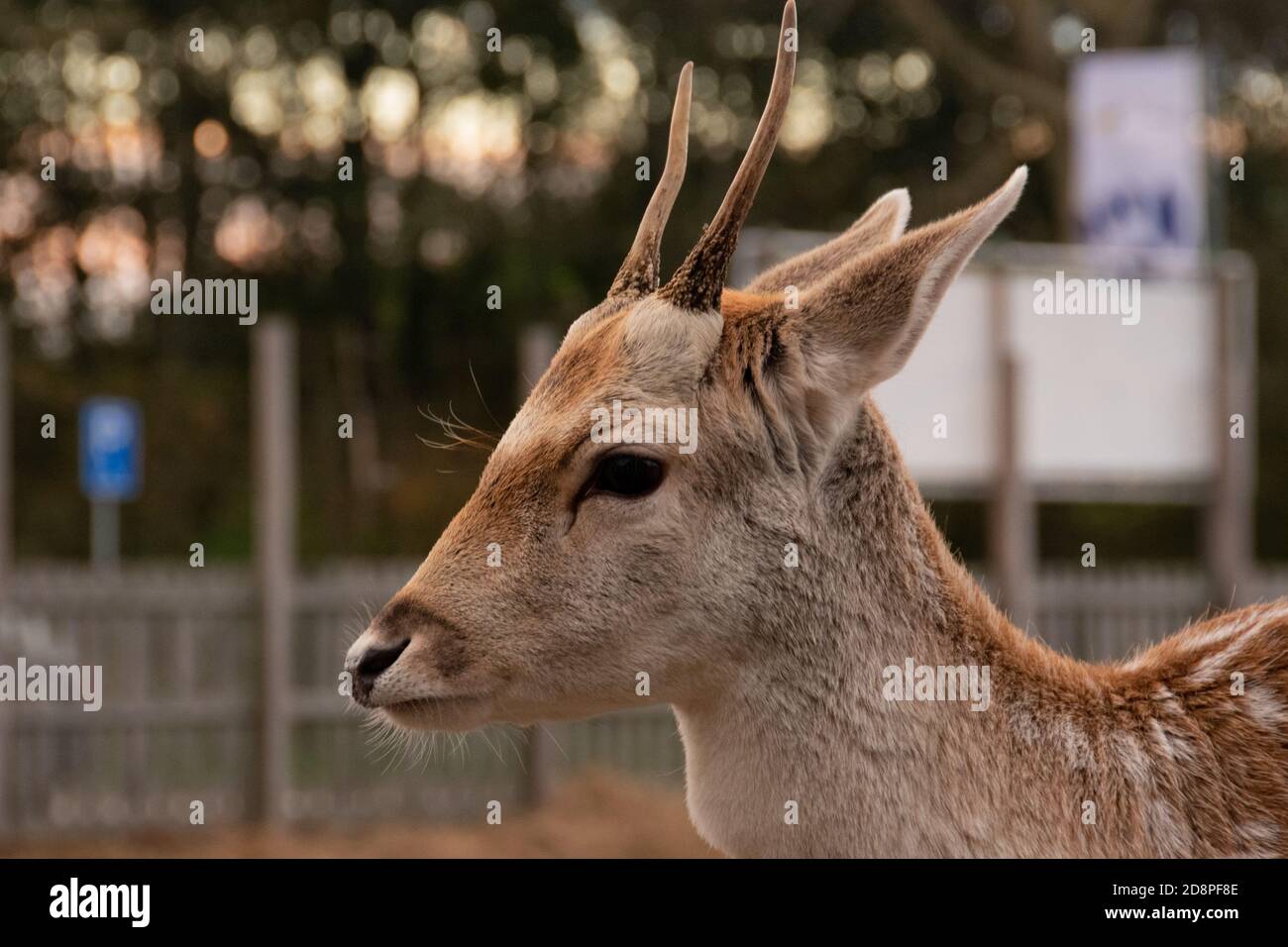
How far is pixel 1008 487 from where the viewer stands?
9.77 meters

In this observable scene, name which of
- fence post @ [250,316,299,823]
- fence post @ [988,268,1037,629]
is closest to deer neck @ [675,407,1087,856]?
fence post @ [988,268,1037,629]

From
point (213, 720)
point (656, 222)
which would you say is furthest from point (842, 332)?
point (213, 720)

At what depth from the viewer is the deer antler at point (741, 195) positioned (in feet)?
11.2

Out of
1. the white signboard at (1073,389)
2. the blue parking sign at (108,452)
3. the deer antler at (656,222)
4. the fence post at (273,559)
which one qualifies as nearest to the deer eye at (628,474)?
the deer antler at (656,222)

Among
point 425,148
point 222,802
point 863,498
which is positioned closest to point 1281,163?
point 425,148

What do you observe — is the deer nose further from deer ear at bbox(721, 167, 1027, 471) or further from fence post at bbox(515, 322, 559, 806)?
fence post at bbox(515, 322, 559, 806)

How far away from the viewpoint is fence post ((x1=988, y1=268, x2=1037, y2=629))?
952 cm

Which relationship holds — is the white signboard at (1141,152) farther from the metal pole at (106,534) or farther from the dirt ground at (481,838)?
the metal pole at (106,534)

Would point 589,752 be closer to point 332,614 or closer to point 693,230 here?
point 332,614

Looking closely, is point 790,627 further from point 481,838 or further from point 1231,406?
point 481,838

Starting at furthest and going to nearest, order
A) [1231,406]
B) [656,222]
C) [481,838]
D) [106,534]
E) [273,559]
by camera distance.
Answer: [106,534] → [273,559] → [481,838] → [1231,406] → [656,222]

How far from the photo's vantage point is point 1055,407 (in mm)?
9891

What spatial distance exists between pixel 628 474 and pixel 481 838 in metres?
7.93

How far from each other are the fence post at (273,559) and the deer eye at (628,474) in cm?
773
